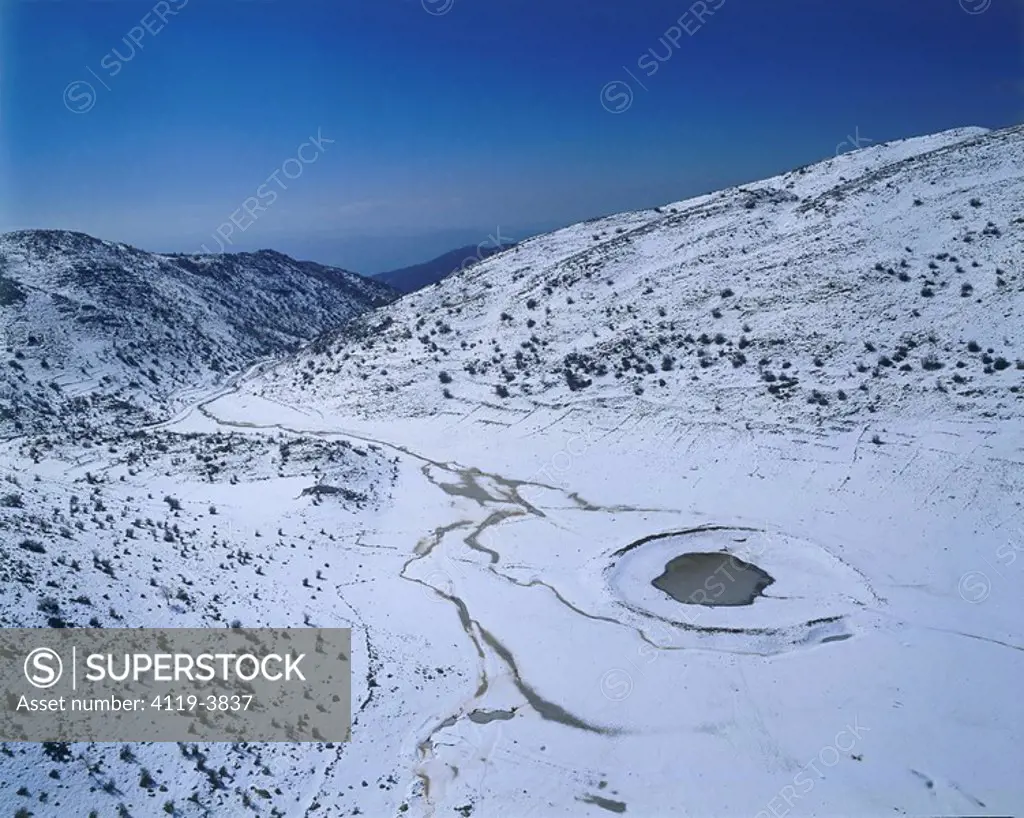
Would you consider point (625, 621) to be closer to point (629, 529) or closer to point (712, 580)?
point (712, 580)

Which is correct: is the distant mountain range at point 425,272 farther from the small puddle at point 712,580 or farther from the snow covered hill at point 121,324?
the small puddle at point 712,580

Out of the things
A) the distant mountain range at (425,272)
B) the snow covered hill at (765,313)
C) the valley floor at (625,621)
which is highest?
the distant mountain range at (425,272)

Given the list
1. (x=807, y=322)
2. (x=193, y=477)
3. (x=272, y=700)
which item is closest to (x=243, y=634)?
(x=272, y=700)

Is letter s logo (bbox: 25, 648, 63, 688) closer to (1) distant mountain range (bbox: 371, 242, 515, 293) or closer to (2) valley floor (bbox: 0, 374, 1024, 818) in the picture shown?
(2) valley floor (bbox: 0, 374, 1024, 818)

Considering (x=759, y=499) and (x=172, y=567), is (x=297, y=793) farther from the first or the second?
(x=759, y=499)

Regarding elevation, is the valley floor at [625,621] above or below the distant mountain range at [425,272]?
below

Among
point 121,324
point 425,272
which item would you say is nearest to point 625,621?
point 121,324
